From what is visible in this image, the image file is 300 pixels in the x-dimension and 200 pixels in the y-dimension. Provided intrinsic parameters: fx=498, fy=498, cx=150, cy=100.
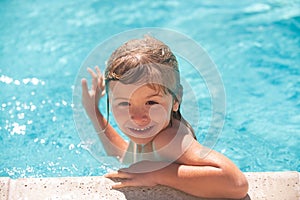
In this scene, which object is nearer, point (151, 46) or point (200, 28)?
point (151, 46)

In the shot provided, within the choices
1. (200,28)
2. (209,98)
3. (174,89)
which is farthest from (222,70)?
(174,89)

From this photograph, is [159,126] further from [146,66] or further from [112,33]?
[112,33]

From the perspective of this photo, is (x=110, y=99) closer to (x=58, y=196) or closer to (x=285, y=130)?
(x=58, y=196)

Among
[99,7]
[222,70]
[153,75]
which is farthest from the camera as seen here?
[99,7]

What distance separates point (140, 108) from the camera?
2344mm

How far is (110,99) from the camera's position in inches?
99.7

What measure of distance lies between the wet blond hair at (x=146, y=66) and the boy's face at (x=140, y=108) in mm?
31

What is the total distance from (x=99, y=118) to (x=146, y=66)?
946mm

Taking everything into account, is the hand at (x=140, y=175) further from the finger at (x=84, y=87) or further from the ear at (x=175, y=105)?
the finger at (x=84, y=87)

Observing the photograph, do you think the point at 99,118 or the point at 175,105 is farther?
the point at 99,118

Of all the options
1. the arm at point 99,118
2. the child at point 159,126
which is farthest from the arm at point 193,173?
the arm at point 99,118

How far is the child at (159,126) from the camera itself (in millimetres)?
2346

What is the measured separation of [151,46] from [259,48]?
2.74 meters

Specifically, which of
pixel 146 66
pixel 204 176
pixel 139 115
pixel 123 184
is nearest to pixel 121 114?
pixel 139 115
